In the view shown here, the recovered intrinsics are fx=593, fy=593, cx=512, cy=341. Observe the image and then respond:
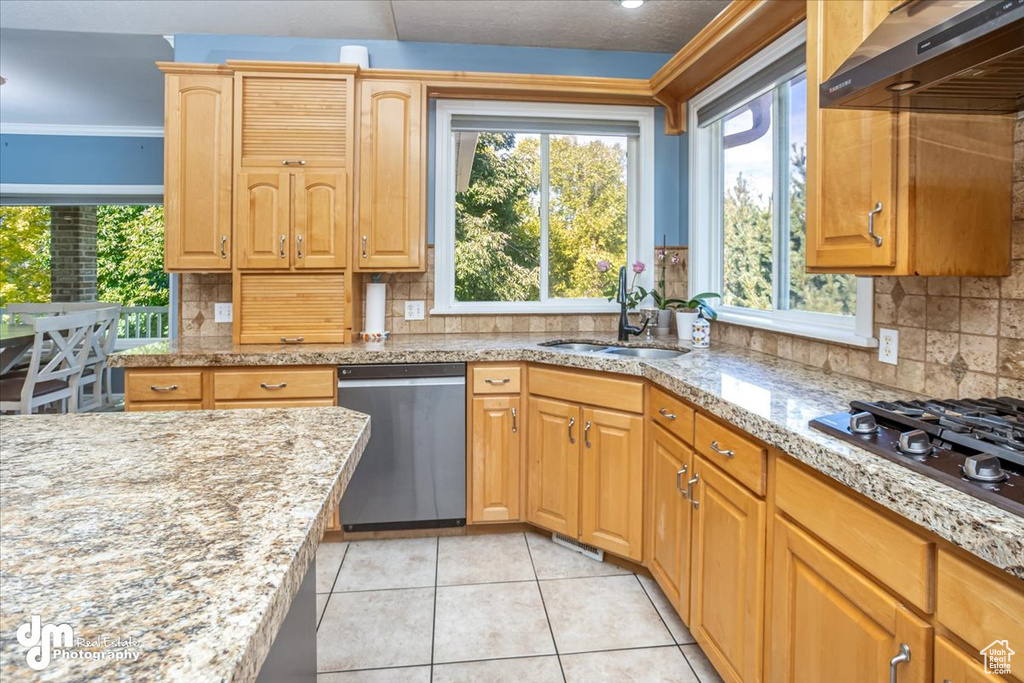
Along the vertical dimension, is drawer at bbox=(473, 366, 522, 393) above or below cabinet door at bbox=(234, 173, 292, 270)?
below

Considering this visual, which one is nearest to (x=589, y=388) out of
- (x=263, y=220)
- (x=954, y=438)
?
(x=954, y=438)

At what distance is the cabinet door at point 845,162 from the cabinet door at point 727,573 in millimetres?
721

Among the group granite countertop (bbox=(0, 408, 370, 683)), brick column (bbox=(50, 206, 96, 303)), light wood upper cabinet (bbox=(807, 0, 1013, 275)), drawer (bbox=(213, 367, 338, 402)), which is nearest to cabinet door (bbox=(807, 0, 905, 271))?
light wood upper cabinet (bbox=(807, 0, 1013, 275))

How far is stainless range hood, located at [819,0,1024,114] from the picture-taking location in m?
1.00

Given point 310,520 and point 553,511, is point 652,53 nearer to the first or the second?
point 553,511

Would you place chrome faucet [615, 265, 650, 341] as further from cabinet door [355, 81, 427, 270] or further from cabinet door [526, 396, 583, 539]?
cabinet door [355, 81, 427, 270]

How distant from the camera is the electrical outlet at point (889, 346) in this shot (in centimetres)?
185

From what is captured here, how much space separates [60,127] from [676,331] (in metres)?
6.10

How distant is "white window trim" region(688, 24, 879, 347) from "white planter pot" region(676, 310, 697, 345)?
0.15 metres

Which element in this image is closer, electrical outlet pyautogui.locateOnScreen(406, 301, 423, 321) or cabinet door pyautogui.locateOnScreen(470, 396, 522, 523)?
cabinet door pyautogui.locateOnScreen(470, 396, 522, 523)

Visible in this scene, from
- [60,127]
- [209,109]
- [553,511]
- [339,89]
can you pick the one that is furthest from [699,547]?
[60,127]

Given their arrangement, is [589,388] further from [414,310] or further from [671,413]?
[414,310]

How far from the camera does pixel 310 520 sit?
781 millimetres

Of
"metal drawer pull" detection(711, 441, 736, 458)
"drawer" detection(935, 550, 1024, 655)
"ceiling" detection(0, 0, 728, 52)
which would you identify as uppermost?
"ceiling" detection(0, 0, 728, 52)
